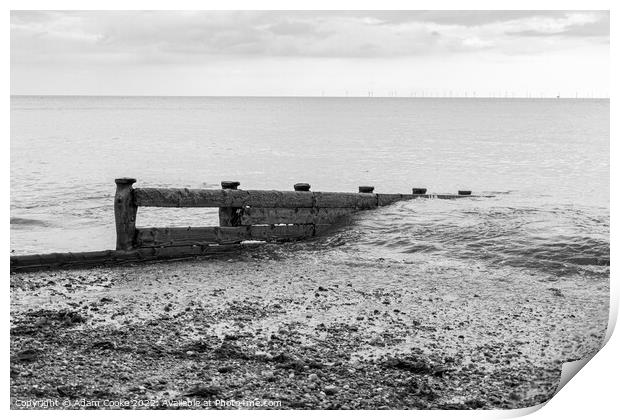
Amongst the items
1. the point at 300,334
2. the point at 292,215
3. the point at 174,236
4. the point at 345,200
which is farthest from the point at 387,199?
the point at 300,334

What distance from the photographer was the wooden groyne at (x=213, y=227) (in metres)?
9.95

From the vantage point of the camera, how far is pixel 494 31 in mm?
8984

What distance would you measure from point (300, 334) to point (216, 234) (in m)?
4.30

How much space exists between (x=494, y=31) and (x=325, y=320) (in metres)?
4.62

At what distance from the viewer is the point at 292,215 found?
1243 centimetres

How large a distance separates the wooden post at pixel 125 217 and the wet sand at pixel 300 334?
622 millimetres

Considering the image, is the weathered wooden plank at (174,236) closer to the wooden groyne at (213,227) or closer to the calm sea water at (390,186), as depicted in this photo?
the wooden groyne at (213,227)

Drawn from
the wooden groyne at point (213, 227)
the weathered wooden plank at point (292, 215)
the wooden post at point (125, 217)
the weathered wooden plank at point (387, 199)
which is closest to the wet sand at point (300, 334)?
the wooden groyne at point (213, 227)

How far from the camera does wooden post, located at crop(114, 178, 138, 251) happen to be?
33.2ft

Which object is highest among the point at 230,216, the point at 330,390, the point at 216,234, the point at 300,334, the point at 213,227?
the point at 230,216

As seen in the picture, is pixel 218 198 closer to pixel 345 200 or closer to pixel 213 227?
pixel 213 227

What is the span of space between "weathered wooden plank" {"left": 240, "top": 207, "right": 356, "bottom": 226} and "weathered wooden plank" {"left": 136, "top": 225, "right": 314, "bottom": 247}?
0.36 ft

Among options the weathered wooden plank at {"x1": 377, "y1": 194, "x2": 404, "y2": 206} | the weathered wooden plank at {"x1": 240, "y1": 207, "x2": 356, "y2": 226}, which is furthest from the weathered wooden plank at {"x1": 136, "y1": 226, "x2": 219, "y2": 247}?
the weathered wooden plank at {"x1": 377, "y1": 194, "x2": 404, "y2": 206}
